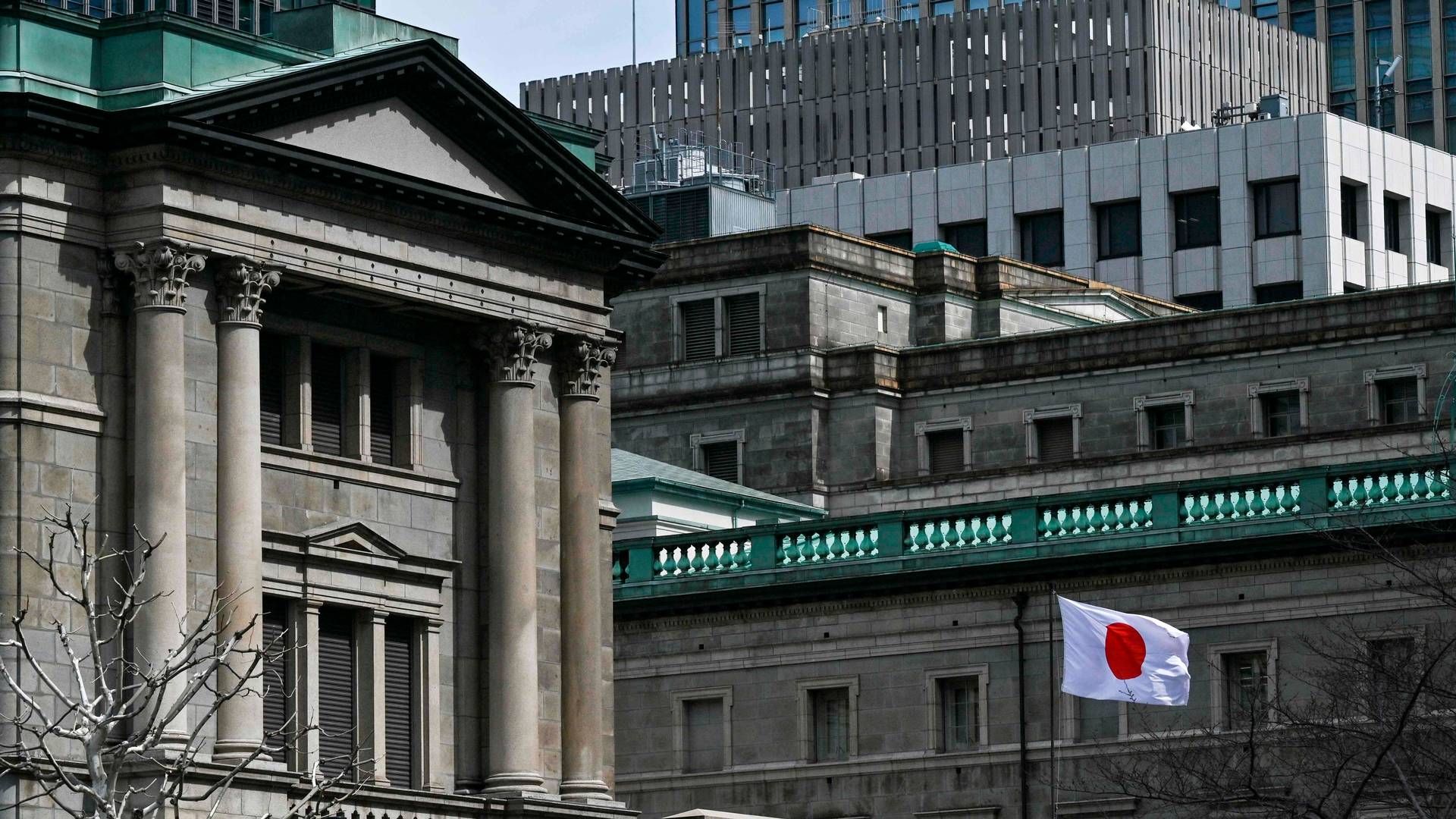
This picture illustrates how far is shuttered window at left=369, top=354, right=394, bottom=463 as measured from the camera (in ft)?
214

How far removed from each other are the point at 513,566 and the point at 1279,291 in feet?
204

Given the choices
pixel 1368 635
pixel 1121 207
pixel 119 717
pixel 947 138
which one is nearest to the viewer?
pixel 119 717

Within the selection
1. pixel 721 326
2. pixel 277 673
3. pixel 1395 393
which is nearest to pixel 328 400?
pixel 277 673

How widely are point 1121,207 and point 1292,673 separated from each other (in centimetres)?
5322

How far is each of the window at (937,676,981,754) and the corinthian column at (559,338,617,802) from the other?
40.6ft

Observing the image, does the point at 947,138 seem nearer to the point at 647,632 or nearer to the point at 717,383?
the point at 717,383

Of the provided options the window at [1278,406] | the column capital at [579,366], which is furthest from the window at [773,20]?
the column capital at [579,366]

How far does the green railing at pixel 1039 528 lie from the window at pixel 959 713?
2470 millimetres

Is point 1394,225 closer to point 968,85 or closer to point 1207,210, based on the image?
point 1207,210

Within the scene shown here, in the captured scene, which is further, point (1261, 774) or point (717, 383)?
point (717, 383)

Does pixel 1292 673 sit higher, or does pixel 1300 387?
pixel 1300 387

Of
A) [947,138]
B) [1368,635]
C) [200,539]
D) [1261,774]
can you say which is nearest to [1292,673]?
[1368,635]

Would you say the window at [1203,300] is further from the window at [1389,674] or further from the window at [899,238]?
the window at [1389,674]

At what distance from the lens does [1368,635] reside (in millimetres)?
72250
